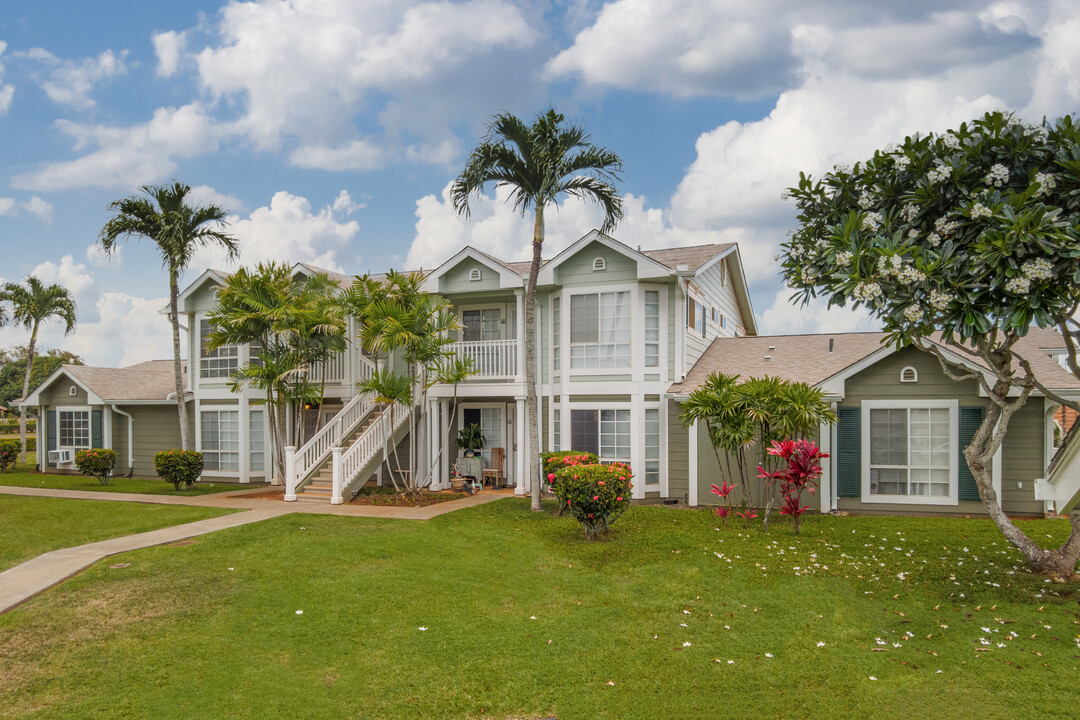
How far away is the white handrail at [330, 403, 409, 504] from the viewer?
50.2 ft

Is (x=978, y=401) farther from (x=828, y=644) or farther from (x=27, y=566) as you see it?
(x=27, y=566)

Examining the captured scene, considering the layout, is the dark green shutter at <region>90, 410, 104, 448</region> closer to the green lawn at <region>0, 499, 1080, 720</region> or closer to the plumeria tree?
the green lawn at <region>0, 499, 1080, 720</region>

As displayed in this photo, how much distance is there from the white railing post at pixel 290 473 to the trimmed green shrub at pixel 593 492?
7527mm

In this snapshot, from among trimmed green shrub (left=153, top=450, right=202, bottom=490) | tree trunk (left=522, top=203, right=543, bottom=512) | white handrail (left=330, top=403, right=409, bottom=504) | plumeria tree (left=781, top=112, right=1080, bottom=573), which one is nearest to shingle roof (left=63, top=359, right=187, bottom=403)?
trimmed green shrub (left=153, top=450, right=202, bottom=490)

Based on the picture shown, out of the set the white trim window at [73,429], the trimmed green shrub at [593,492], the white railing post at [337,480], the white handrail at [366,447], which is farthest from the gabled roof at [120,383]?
the trimmed green shrub at [593,492]

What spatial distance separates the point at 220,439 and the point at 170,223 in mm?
6273

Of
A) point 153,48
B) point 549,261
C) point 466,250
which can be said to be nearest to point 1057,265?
point 549,261

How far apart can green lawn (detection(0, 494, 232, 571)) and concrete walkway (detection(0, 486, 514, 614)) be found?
1.48 ft

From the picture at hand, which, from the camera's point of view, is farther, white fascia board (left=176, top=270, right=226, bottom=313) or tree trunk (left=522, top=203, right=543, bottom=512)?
white fascia board (left=176, top=270, right=226, bottom=313)

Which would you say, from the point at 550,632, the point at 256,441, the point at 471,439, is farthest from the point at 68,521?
the point at 550,632

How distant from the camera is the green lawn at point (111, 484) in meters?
17.9

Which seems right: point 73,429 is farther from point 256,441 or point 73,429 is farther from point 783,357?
point 783,357

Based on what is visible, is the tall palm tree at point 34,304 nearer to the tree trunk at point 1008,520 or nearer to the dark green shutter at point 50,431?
the dark green shutter at point 50,431

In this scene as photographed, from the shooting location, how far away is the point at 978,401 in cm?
1325
